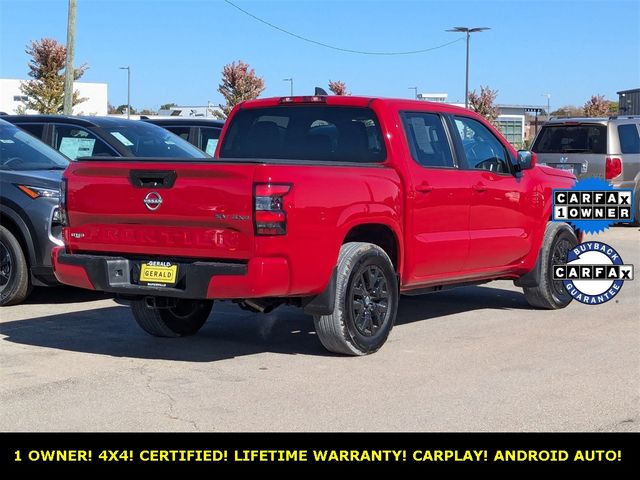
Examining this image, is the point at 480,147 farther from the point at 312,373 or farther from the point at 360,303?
the point at 312,373

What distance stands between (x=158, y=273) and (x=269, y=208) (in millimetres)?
947

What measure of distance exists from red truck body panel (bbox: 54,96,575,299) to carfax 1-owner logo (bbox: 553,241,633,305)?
4.10ft

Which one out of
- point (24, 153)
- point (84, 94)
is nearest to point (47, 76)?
point (84, 94)

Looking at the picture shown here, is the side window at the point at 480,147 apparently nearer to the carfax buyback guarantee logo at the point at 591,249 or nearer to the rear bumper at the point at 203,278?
the carfax buyback guarantee logo at the point at 591,249

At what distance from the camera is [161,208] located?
702cm

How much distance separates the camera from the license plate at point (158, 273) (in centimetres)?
696

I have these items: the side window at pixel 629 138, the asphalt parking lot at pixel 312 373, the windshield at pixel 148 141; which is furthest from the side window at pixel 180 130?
the side window at pixel 629 138

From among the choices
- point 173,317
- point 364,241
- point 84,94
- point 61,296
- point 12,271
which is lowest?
point 61,296

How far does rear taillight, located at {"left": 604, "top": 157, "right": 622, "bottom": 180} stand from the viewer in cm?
1783

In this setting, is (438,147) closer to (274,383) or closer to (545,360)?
(545,360)

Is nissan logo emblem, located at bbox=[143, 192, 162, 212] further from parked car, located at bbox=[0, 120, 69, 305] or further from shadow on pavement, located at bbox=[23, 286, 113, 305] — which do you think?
shadow on pavement, located at bbox=[23, 286, 113, 305]

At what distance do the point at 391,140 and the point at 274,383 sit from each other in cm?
228

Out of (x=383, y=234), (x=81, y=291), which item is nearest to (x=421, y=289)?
(x=383, y=234)

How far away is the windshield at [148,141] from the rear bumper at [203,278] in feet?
16.0
